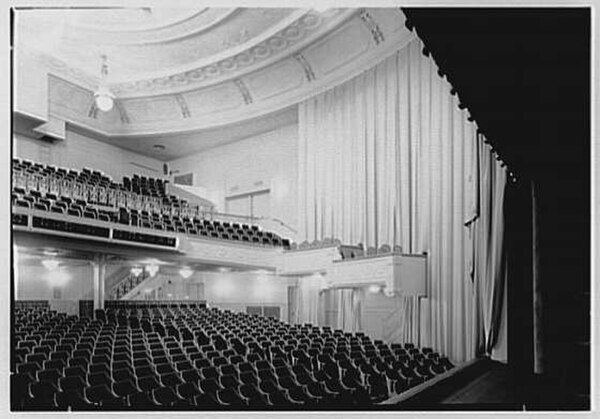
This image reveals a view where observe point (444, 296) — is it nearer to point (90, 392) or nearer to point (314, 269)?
point (314, 269)

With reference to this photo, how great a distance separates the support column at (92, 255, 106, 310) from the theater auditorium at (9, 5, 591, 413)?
54 mm

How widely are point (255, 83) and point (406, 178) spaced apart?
247cm

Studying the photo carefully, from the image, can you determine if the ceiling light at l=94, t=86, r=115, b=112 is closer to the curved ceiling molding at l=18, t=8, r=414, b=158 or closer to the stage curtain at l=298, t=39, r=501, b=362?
the curved ceiling molding at l=18, t=8, r=414, b=158

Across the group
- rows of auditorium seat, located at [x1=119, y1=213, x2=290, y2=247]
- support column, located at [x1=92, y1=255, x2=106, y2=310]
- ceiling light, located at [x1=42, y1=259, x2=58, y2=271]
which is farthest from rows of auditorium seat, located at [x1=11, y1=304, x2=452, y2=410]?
rows of auditorium seat, located at [x1=119, y1=213, x2=290, y2=247]

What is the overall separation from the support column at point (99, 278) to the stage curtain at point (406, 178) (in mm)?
2517

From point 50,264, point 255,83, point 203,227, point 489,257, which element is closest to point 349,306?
point 489,257

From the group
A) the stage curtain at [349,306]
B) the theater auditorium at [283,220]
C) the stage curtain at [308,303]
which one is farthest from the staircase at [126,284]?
the stage curtain at [349,306]

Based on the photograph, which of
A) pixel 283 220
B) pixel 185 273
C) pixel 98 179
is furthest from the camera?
pixel 185 273

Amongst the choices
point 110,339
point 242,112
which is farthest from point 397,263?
point 110,339

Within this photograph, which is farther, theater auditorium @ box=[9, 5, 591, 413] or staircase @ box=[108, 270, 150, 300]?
staircase @ box=[108, 270, 150, 300]

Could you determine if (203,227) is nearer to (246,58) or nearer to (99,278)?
(99,278)

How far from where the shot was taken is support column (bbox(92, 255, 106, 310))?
259 inches

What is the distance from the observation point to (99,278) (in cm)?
684

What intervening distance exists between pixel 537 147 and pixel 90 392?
3.19m
